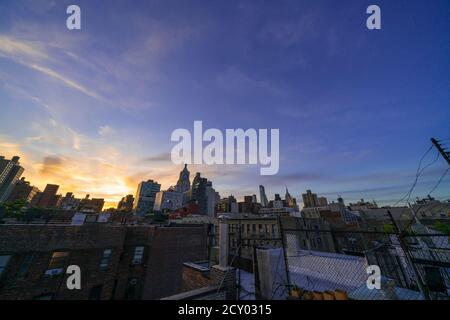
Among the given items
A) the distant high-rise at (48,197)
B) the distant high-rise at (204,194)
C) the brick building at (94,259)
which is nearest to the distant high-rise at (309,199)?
the distant high-rise at (204,194)

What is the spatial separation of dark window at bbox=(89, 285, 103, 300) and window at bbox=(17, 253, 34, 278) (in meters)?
5.83

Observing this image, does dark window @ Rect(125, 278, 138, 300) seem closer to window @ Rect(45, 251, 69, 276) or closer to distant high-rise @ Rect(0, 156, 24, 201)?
window @ Rect(45, 251, 69, 276)

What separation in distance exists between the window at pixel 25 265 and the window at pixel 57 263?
1363 millimetres

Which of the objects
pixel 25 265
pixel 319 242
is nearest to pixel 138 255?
pixel 25 265

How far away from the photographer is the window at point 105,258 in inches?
731

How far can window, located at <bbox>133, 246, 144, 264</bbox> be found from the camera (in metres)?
21.2

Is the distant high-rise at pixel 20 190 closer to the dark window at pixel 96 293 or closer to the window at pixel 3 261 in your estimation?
the window at pixel 3 261

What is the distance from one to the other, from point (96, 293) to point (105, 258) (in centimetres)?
322

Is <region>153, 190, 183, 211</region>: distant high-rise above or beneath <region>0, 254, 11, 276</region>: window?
above

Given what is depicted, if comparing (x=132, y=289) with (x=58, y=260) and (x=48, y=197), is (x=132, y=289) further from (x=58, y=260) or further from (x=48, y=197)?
(x=48, y=197)

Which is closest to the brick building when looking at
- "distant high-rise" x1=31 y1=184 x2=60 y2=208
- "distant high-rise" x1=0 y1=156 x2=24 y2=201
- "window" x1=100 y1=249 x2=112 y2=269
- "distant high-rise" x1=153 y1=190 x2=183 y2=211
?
"window" x1=100 y1=249 x2=112 y2=269

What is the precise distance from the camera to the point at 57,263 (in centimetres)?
1641
